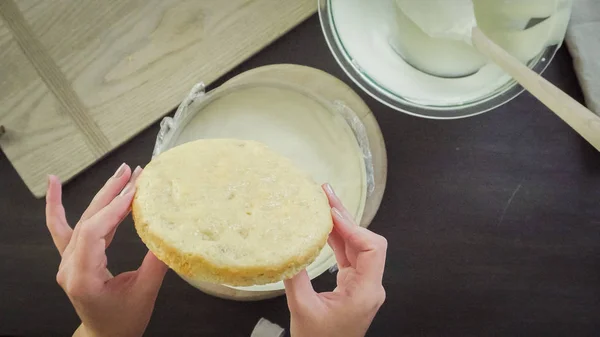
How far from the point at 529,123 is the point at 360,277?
0.34 meters

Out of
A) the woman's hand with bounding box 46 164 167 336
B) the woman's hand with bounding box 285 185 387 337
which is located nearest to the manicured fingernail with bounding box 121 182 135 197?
the woman's hand with bounding box 46 164 167 336

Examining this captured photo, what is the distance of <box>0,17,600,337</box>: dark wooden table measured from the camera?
69cm

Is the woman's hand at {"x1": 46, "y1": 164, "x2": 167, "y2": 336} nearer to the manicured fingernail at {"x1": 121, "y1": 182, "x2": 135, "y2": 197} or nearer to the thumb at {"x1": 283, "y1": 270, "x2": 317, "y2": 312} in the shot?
the manicured fingernail at {"x1": 121, "y1": 182, "x2": 135, "y2": 197}

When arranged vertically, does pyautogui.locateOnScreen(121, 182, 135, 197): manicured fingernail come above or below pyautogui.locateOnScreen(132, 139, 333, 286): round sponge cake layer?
above

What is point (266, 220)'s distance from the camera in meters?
0.43

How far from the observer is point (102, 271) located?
49cm

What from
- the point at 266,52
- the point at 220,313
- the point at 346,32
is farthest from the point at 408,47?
the point at 220,313

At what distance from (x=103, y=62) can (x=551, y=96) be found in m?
0.51

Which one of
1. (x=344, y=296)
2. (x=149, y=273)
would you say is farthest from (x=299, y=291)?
(x=149, y=273)

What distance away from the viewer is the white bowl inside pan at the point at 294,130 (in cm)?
65

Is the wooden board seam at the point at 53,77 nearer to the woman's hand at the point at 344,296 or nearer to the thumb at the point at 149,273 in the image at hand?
the thumb at the point at 149,273

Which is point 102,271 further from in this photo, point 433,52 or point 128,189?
point 433,52

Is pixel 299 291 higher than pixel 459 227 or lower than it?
higher

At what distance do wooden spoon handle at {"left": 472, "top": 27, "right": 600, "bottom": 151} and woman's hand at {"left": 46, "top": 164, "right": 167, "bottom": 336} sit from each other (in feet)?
1.11
